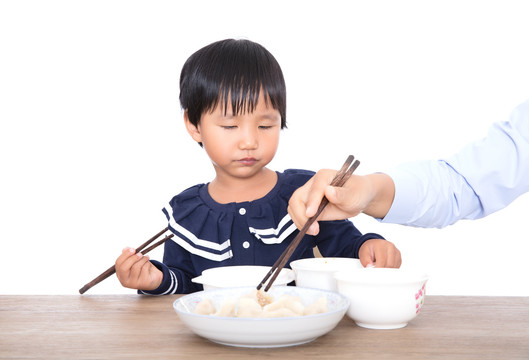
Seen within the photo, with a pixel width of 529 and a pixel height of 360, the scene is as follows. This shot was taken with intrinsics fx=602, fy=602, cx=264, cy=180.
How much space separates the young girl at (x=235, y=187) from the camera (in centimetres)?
145

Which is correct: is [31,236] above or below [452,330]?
below

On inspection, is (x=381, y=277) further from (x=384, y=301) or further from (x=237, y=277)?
(x=237, y=277)

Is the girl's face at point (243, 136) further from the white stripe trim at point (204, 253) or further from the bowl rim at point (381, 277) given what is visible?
the bowl rim at point (381, 277)

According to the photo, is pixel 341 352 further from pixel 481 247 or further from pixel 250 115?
pixel 481 247

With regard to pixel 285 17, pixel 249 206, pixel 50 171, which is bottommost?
pixel 50 171

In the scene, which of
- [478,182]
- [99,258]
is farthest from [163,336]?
[99,258]

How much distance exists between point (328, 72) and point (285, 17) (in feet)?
1.09

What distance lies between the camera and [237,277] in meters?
1.14

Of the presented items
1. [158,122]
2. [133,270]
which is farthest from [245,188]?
[158,122]

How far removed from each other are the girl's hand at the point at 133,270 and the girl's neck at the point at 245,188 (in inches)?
13.2

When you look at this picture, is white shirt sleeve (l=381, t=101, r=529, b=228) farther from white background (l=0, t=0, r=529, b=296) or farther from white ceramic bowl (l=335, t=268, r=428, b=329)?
white background (l=0, t=0, r=529, b=296)

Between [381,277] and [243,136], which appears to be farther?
[243,136]

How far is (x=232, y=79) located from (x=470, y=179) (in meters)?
0.62

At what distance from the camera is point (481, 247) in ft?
9.12
